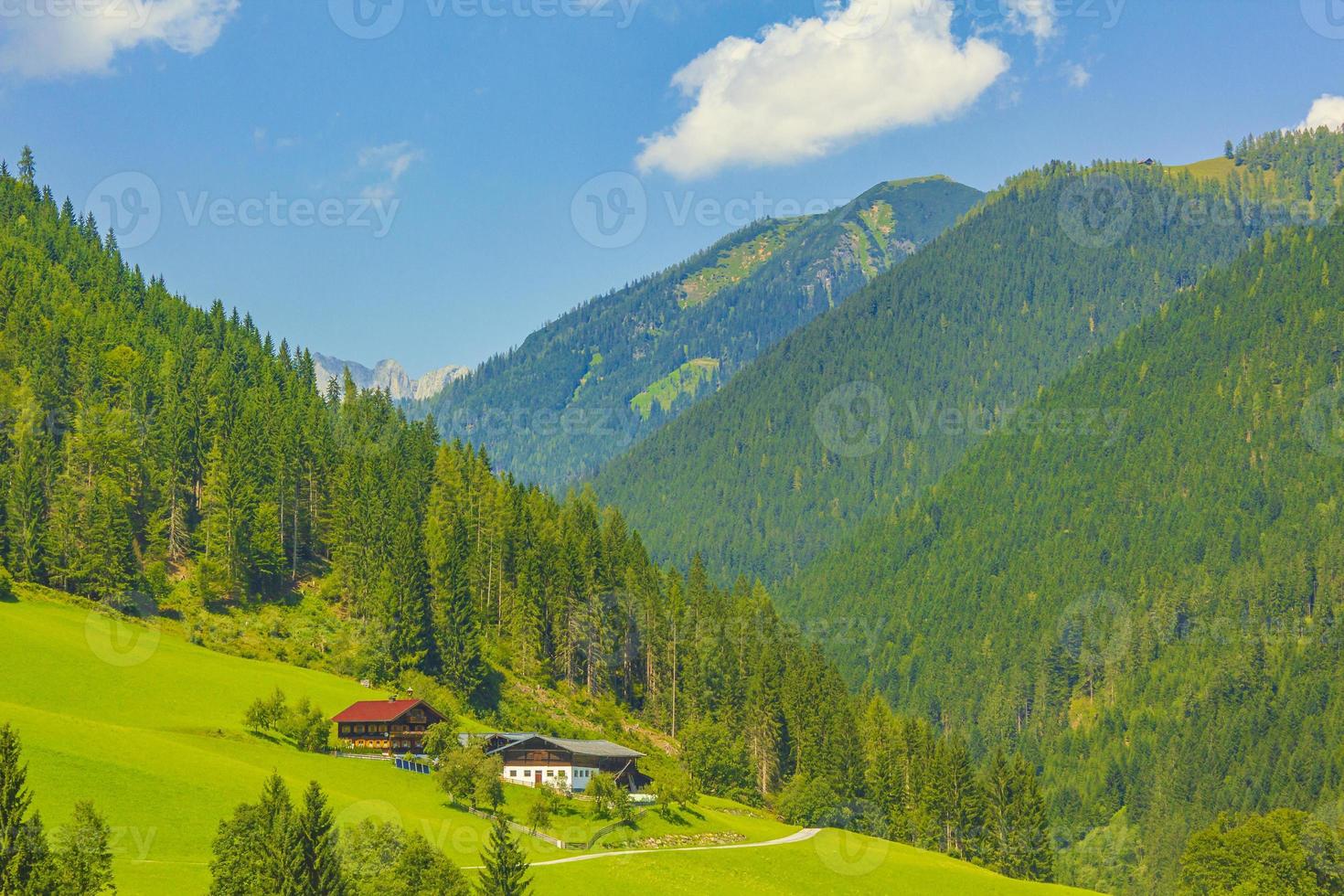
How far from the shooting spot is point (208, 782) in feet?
259

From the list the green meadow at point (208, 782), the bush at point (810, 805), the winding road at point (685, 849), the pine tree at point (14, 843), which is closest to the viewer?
the pine tree at point (14, 843)

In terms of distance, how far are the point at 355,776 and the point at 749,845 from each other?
107 ft

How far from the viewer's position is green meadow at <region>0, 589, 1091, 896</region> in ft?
237

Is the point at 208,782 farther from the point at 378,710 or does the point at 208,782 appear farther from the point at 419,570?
the point at 419,570

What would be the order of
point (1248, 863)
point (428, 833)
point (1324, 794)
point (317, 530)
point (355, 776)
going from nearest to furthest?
point (428, 833), point (355, 776), point (1248, 863), point (317, 530), point (1324, 794)

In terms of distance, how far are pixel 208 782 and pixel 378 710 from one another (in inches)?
1105

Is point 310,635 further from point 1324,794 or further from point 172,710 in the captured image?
point 1324,794

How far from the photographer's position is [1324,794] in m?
198

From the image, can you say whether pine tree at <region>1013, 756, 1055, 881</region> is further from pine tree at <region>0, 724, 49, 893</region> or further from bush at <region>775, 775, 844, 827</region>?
pine tree at <region>0, 724, 49, 893</region>

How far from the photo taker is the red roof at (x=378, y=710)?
346ft

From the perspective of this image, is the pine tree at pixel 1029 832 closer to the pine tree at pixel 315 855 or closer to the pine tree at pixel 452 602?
the pine tree at pixel 452 602

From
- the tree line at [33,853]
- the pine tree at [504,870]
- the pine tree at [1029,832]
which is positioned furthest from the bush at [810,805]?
the tree line at [33,853]

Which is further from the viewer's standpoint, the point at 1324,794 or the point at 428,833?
the point at 1324,794

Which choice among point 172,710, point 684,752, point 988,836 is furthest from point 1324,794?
point 172,710
